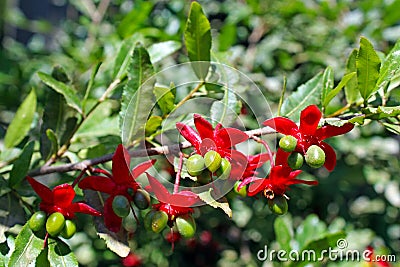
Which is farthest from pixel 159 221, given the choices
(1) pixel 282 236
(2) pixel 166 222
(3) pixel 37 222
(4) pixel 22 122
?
(1) pixel 282 236

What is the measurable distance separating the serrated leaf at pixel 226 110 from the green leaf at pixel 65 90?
0.35 metres

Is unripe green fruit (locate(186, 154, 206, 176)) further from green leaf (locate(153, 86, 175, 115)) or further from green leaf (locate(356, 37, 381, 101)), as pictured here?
green leaf (locate(356, 37, 381, 101))

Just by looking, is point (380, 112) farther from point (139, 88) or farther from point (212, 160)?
point (139, 88)

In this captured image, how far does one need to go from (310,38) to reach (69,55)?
44.0 inches

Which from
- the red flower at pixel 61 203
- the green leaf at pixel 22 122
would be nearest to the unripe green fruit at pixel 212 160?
the red flower at pixel 61 203

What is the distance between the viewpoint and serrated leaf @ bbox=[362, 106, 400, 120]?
80cm

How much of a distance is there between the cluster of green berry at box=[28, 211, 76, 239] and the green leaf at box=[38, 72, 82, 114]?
0.33m

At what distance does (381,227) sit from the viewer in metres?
2.21

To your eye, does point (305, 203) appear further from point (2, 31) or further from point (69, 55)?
point (2, 31)

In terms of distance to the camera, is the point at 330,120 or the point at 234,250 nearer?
the point at 330,120

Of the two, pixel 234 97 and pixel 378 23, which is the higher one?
pixel 234 97

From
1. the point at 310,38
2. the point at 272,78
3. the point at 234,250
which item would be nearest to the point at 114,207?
the point at 272,78

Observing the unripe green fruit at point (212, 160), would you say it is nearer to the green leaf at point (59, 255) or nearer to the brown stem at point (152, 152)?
the brown stem at point (152, 152)

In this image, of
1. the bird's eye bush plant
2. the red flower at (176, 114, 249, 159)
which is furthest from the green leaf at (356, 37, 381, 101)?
the red flower at (176, 114, 249, 159)
